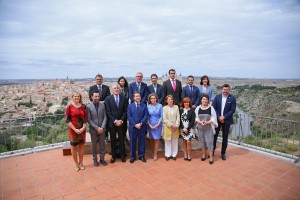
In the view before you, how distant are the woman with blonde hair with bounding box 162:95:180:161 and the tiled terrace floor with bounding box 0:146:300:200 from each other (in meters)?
Result: 0.28

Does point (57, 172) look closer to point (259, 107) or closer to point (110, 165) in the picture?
point (110, 165)

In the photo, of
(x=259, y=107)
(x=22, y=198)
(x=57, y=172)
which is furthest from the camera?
(x=259, y=107)

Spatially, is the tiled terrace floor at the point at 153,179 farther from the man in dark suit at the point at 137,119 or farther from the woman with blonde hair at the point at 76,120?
the woman with blonde hair at the point at 76,120

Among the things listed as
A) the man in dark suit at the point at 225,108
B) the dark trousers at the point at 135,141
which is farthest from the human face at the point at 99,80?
the man in dark suit at the point at 225,108

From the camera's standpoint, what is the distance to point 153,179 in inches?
149

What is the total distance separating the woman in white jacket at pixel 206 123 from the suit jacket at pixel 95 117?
221 cm

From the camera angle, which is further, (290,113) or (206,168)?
(290,113)

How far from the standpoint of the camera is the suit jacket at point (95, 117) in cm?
426

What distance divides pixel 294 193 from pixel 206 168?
157 cm

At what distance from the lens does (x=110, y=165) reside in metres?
4.46

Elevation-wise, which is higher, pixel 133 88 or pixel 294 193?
pixel 133 88

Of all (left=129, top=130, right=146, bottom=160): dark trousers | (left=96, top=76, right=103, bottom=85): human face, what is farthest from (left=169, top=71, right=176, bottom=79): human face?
(left=96, top=76, right=103, bottom=85): human face

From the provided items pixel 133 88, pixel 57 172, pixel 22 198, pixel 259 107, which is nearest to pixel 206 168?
pixel 133 88

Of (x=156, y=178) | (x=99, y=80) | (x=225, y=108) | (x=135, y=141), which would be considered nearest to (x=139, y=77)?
(x=99, y=80)
